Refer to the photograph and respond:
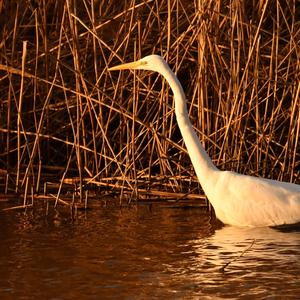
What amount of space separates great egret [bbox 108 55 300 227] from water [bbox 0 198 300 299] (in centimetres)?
9

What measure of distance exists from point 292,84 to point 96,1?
2.16 meters

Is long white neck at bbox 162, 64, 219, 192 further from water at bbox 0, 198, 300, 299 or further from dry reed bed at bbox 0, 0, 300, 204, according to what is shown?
dry reed bed at bbox 0, 0, 300, 204

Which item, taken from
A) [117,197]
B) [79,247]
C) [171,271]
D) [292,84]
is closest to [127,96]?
[117,197]

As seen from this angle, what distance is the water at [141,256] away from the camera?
4484mm

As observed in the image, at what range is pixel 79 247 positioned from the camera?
5629 millimetres

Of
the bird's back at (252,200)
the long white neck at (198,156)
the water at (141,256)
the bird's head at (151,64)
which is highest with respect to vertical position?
the bird's head at (151,64)

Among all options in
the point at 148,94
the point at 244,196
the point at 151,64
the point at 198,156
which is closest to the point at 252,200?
the point at 244,196

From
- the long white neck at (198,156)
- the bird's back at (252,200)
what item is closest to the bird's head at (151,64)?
the long white neck at (198,156)

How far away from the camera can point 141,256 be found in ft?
17.6

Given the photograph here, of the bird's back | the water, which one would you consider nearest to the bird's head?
the bird's back

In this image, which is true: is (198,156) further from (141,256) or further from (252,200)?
(141,256)

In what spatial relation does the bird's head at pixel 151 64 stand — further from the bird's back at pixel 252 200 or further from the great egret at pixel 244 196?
the bird's back at pixel 252 200

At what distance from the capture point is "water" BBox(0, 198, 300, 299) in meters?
4.48

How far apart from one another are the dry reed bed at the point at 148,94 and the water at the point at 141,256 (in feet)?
1.77
